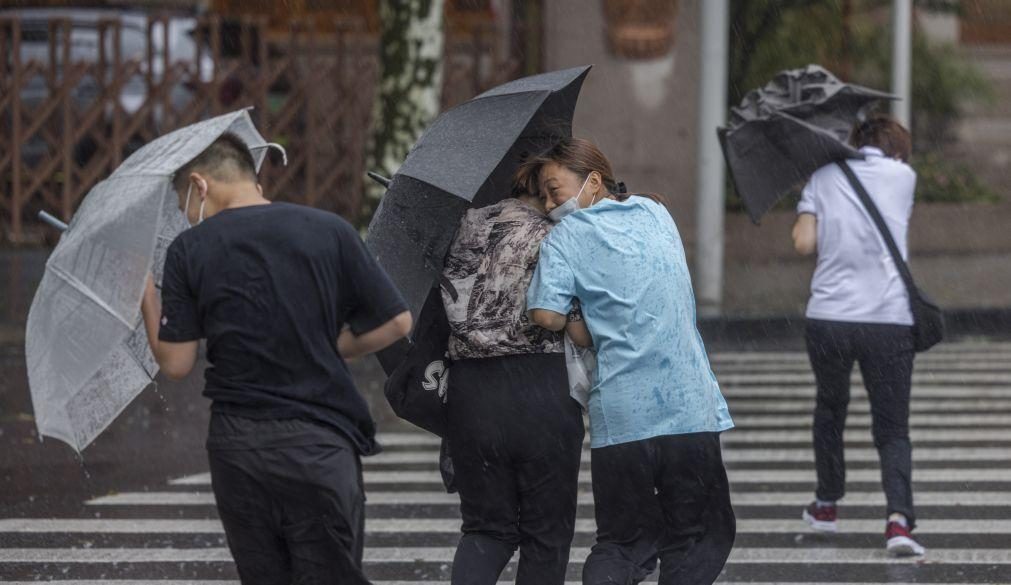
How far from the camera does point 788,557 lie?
6.43m

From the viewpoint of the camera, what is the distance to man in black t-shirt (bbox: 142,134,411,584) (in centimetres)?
405

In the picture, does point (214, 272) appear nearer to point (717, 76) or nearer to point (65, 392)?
point (65, 392)

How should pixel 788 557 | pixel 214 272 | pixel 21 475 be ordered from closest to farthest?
pixel 214 272, pixel 788 557, pixel 21 475

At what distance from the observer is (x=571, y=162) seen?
15.8 feet

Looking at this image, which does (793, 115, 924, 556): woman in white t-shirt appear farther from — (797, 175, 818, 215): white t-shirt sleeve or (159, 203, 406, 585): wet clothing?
(159, 203, 406, 585): wet clothing

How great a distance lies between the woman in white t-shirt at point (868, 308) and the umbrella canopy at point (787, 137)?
3.5 inches

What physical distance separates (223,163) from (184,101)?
11.5 metres

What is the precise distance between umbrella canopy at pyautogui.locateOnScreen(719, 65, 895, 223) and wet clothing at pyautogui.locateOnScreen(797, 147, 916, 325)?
11 cm

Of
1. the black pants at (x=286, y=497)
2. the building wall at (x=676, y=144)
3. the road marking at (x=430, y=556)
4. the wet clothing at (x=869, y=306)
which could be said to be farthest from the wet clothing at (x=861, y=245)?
the building wall at (x=676, y=144)

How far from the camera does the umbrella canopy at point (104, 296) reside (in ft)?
13.9

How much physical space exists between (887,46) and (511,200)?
15074 millimetres

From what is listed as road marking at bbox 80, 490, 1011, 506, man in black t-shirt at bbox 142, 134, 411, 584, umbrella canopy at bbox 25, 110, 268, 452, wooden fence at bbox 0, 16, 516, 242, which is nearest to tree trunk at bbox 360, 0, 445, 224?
wooden fence at bbox 0, 16, 516, 242

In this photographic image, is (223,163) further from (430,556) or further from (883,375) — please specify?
(883,375)

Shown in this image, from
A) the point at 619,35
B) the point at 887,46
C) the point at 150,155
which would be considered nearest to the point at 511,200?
the point at 150,155
